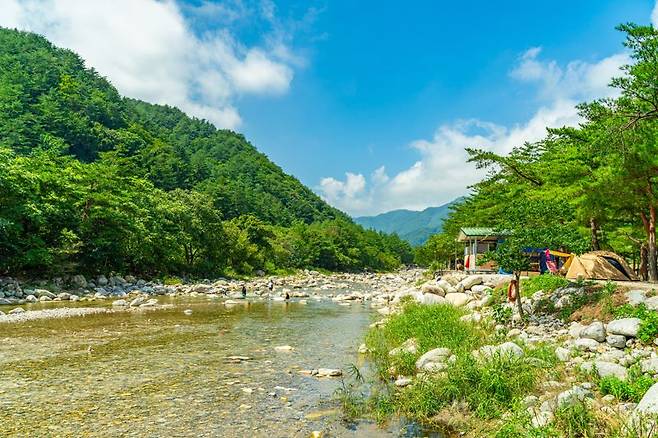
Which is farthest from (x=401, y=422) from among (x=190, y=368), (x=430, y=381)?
(x=190, y=368)

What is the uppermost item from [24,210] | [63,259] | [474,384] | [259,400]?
[24,210]

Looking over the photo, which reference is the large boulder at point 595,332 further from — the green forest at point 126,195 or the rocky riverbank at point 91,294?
the green forest at point 126,195

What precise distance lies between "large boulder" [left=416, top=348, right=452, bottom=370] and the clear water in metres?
1.82

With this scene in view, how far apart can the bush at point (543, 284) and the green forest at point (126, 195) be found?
25.9 metres

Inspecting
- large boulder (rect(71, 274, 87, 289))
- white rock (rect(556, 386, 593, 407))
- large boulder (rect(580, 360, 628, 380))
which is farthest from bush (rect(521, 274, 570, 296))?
large boulder (rect(71, 274, 87, 289))

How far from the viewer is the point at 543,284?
1525 centimetres

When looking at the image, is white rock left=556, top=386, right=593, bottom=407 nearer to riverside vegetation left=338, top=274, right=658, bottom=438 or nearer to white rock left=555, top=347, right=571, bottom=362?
riverside vegetation left=338, top=274, right=658, bottom=438

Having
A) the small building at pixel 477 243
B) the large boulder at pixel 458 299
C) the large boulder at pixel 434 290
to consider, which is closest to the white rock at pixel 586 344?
the large boulder at pixel 458 299

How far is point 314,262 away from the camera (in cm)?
8662

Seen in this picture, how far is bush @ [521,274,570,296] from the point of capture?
14695 mm

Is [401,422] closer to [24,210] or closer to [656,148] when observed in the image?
[656,148]

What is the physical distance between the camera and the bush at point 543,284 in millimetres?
14695

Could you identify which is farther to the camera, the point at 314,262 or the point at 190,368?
the point at 314,262

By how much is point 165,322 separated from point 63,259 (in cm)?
1524
